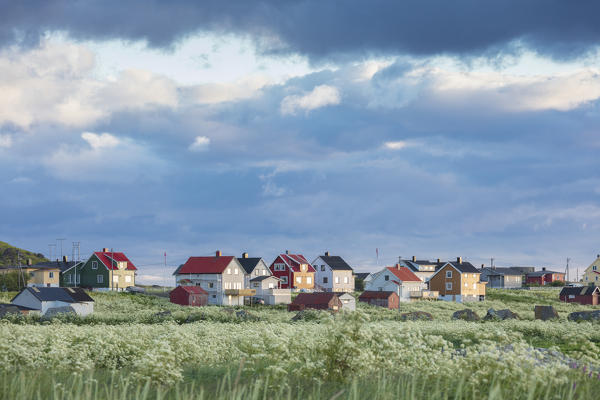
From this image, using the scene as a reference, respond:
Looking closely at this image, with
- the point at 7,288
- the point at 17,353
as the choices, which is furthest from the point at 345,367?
the point at 7,288

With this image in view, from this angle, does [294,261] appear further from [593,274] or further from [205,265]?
[593,274]

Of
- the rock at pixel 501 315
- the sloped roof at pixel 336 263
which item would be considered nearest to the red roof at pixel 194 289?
the sloped roof at pixel 336 263

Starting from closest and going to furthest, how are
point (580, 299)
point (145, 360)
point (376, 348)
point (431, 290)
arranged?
1. point (145, 360)
2. point (376, 348)
3. point (580, 299)
4. point (431, 290)

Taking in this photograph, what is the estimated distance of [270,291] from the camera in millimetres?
89625

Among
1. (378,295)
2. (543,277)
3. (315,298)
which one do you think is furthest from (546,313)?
(543,277)

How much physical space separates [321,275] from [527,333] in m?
75.6

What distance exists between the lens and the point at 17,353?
588 inches

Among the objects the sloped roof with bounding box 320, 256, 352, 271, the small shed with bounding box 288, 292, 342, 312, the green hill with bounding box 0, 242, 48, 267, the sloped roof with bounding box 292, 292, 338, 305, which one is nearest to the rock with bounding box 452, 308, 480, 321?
the small shed with bounding box 288, 292, 342, 312

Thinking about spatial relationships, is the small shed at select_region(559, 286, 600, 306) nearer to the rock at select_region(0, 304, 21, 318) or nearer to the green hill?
the rock at select_region(0, 304, 21, 318)

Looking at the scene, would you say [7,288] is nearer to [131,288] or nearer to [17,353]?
[131,288]

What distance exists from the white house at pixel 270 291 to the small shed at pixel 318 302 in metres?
16.5

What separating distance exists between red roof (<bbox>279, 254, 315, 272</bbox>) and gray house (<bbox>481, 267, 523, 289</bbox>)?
56.1m

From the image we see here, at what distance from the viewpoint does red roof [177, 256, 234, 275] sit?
90.7 m

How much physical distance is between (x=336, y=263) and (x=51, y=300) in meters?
60.1
